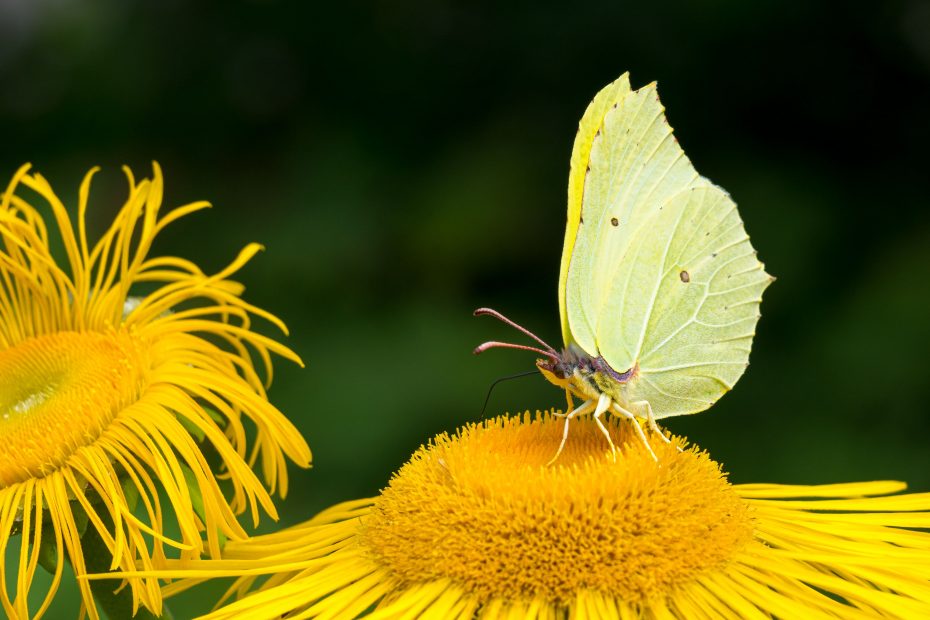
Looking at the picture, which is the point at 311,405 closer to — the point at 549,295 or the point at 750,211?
the point at 549,295

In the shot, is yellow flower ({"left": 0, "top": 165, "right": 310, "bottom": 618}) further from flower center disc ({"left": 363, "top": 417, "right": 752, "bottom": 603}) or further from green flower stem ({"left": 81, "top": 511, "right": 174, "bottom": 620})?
flower center disc ({"left": 363, "top": 417, "right": 752, "bottom": 603})

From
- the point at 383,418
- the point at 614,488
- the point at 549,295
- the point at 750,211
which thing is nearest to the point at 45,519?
the point at 614,488

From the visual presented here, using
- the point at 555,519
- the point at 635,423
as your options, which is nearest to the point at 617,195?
the point at 635,423

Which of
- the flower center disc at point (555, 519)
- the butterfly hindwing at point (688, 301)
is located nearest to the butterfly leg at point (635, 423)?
the flower center disc at point (555, 519)

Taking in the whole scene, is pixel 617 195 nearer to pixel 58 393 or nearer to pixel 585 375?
pixel 585 375

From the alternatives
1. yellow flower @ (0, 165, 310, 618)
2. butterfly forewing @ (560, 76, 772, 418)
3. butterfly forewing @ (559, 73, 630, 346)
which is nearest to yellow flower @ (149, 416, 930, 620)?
yellow flower @ (0, 165, 310, 618)
